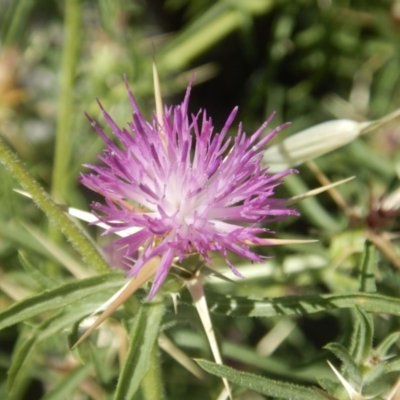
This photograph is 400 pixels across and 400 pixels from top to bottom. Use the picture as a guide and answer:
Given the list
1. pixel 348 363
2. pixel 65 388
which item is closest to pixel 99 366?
pixel 65 388

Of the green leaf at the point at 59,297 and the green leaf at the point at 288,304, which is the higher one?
the green leaf at the point at 59,297

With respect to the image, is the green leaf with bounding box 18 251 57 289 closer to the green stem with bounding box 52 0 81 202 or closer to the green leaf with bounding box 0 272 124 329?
the green leaf with bounding box 0 272 124 329

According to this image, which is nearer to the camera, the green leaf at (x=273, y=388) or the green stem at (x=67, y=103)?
the green leaf at (x=273, y=388)

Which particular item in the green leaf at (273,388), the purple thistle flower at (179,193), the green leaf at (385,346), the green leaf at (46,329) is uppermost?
the purple thistle flower at (179,193)

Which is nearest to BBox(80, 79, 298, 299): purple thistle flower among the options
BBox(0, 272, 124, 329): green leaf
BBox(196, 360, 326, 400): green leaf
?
BBox(0, 272, 124, 329): green leaf

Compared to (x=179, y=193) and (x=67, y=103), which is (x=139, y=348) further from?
(x=67, y=103)

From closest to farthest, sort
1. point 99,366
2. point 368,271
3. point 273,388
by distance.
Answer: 1. point 273,388
2. point 368,271
3. point 99,366

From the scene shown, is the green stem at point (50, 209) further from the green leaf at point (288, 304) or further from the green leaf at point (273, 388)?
the green leaf at point (273, 388)

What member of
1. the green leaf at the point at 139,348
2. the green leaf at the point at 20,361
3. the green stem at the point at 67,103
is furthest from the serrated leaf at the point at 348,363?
the green stem at the point at 67,103
